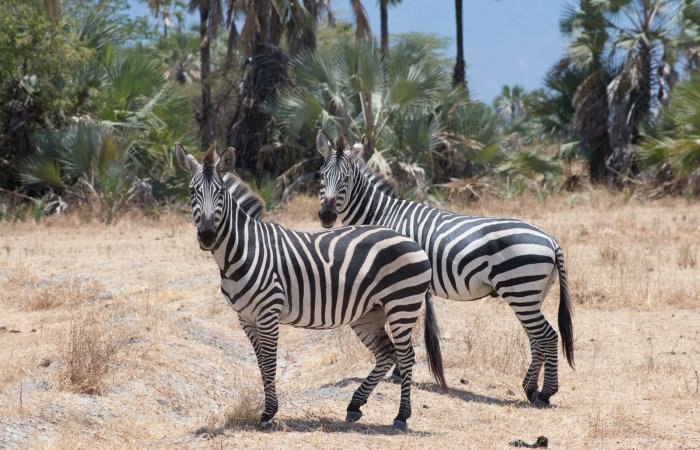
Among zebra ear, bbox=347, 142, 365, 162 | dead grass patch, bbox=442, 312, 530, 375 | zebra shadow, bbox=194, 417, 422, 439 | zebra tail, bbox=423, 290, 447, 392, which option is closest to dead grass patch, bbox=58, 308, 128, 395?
zebra shadow, bbox=194, 417, 422, 439

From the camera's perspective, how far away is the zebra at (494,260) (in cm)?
809

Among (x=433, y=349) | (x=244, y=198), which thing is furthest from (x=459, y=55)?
(x=244, y=198)

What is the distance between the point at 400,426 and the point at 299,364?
112 inches

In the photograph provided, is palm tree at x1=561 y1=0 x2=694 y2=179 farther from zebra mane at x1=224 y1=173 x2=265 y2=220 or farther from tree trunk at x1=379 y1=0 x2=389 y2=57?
zebra mane at x1=224 y1=173 x2=265 y2=220

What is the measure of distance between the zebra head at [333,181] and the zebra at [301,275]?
1524 mm

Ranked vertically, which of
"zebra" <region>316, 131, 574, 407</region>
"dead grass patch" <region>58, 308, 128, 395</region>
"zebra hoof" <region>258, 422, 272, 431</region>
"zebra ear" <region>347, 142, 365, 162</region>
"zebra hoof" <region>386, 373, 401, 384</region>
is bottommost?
Result: "zebra hoof" <region>386, 373, 401, 384</region>

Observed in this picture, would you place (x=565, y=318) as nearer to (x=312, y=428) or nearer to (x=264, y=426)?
(x=312, y=428)

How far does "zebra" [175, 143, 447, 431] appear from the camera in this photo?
6.70 m

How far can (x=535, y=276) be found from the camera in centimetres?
807

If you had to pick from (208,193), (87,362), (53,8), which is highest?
(53,8)

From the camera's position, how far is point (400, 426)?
698cm

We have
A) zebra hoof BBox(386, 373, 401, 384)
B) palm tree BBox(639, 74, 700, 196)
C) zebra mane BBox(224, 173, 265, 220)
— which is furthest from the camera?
palm tree BBox(639, 74, 700, 196)

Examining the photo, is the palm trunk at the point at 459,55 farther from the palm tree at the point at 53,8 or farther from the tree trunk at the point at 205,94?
the palm tree at the point at 53,8

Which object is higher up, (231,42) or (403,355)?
(231,42)
